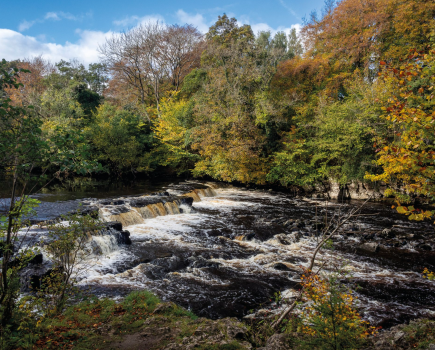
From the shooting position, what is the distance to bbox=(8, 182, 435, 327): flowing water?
258 inches

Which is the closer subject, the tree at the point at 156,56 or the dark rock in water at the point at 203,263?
the dark rock in water at the point at 203,263

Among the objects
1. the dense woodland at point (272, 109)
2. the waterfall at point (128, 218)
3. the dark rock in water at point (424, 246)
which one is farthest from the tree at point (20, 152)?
the dense woodland at point (272, 109)

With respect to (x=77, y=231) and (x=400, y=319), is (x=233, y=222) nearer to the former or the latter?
(x=400, y=319)

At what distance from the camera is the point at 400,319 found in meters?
5.79

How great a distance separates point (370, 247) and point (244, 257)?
16.3 feet

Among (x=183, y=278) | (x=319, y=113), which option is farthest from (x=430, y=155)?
(x=319, y=113)

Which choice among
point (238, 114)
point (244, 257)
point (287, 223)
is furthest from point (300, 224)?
point (238, 114)

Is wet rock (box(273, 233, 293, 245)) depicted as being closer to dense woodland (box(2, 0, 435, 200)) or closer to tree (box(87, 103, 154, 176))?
dense woodland (box(2, 0, 435, 200))

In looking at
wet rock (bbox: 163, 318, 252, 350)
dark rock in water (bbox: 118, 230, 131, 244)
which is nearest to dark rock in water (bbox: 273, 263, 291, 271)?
wet rock (bbox: 163, 318, 252, 350)

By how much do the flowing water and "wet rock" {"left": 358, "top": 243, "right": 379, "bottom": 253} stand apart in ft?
0.11

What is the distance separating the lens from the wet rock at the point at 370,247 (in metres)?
9.63

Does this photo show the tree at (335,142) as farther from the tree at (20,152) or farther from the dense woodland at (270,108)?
the tree at (20,152)

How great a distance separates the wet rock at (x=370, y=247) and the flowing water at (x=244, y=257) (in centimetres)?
3

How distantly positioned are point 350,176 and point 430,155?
15.9 metres
